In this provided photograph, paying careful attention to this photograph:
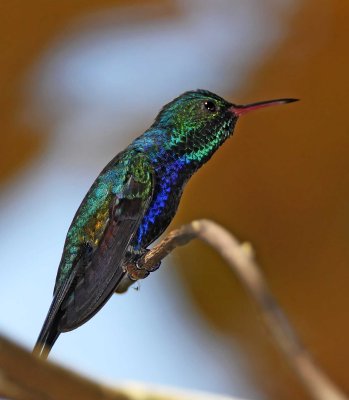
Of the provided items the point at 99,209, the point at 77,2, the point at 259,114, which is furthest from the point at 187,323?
the point at 99,209

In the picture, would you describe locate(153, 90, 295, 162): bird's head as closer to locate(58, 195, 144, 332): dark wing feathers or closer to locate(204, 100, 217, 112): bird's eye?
locate(204, 100, 217, 112): bird's eye

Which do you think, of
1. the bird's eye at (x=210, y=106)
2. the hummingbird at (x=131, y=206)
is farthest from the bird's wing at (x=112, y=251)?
the bird's eye at (x=210, y=106)

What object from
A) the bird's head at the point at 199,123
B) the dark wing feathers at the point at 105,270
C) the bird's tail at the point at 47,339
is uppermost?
the bird's head at the point at 199,123

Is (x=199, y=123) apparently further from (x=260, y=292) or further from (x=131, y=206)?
(x=260, y=292)

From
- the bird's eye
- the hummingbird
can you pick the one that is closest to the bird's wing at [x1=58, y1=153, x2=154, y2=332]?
the hummingbird

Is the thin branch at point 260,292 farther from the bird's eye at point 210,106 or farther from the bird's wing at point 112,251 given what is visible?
the bird's eye at point 210,106

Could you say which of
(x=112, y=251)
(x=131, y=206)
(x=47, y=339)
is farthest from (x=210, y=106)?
(x=47, y=339)
